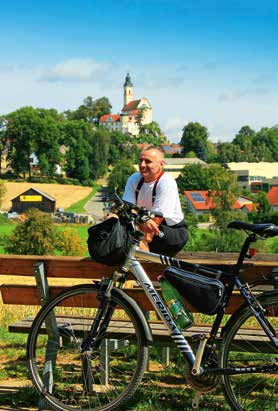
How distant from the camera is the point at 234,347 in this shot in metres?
3.94

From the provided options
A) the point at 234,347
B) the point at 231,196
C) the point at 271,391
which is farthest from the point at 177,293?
the point at 231,196

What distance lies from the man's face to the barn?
310 feet

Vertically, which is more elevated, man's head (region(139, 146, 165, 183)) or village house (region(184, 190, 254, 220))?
man's head (region(139, 146, 165, 183))

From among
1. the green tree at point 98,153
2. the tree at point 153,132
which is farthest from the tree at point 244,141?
the green tree at point 98,153

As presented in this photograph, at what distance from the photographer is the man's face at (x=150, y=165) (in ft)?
15.0

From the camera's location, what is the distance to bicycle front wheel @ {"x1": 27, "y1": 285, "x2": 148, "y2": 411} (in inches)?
159

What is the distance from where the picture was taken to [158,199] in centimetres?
448

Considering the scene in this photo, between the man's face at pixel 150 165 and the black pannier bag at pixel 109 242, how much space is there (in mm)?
623

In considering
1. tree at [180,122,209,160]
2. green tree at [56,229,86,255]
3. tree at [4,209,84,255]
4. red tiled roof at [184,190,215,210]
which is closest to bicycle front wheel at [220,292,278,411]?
tree at [4,209,84,255]

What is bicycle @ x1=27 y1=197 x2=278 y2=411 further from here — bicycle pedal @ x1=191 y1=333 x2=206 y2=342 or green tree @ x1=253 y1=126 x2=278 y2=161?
green tree @ x1=253 y1=126 x2=278 y2=161

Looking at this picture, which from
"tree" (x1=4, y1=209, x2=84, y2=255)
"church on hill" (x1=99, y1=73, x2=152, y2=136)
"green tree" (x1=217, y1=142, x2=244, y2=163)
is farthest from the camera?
"church on hill" (x1=99, y1=73, x2=152, y2=136)

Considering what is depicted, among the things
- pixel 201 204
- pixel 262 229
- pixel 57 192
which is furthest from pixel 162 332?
pixel 57 192

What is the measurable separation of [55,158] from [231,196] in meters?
37.3

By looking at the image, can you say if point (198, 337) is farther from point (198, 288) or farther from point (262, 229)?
point (262, 229)
